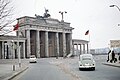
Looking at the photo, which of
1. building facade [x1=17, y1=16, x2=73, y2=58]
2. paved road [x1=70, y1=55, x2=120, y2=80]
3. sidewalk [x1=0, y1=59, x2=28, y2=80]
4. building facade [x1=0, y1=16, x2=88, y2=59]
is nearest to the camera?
paved road [x1=70, y1=55, x2=120, y2=80]

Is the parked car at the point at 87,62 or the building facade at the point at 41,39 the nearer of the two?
the parked car at the point at 87,62

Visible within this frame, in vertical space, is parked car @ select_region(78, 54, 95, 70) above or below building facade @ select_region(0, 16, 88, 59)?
below

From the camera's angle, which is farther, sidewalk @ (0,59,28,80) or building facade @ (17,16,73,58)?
building facade @ (17,16,73,58)

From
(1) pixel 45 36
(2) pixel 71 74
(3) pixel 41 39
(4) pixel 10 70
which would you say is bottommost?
(4) pixel 10 70

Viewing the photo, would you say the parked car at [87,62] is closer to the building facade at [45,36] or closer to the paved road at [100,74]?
the paved road at [100,74]

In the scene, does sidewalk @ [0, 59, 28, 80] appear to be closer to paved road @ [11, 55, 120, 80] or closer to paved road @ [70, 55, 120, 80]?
paved road @ [11, 55, 120, 80]

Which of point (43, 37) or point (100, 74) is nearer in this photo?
point (100, 74)

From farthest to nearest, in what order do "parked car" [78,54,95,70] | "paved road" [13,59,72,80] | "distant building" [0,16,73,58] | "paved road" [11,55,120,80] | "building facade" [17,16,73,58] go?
"building facade" [17,16,73,58], "distant building" [0,16,73,58], "parked car" [78,54,95,70], "paved road" [13,59,72,80], "paved road" [11,55,120,80]

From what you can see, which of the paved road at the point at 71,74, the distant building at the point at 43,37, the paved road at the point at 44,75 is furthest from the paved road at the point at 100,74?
the distant building at the point at 43,37

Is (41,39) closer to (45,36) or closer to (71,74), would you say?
(45,36)

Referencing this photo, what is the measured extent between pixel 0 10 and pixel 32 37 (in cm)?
9304

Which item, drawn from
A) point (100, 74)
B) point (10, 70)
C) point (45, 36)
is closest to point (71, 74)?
point (100, 74)

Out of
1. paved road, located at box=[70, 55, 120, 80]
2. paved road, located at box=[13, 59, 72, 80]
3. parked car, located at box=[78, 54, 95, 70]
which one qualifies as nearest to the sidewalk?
paved road, located at box=[13, 59, 72, 80]

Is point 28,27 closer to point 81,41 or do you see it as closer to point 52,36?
point 52,36
